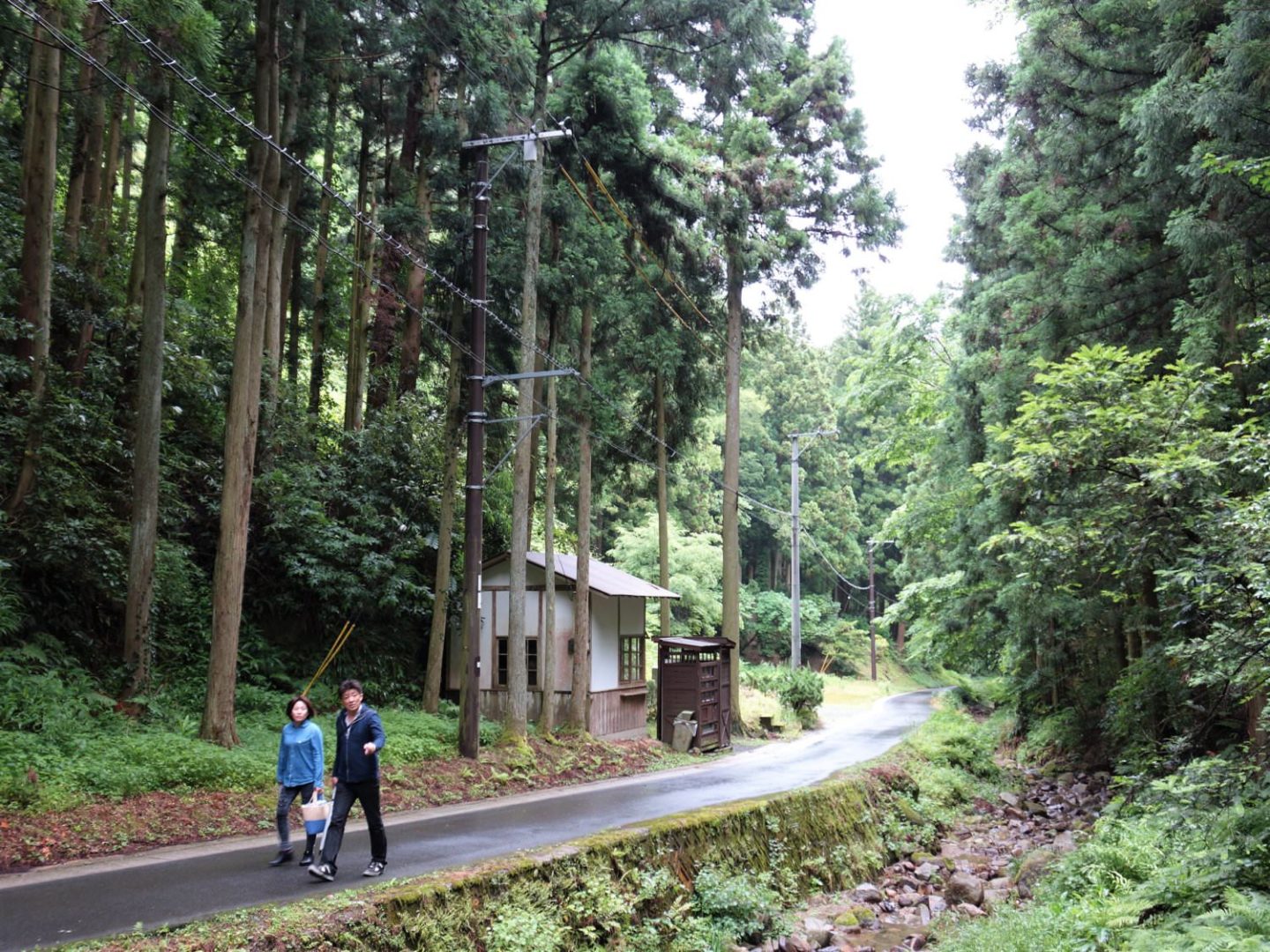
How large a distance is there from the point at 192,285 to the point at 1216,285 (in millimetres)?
21293

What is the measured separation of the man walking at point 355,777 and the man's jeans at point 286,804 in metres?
0.62

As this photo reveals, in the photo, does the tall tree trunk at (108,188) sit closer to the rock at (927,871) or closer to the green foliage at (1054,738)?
the rock at (927,871)

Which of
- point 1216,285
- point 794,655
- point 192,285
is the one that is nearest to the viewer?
point 1216,285

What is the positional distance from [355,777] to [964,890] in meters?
7.01

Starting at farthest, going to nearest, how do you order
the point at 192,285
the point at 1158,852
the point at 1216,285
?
the point at 192,285 < the point at 1216,285 < the point at 1158,852

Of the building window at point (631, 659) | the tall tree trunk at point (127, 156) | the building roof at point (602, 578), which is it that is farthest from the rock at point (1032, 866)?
the tall tree trunk at point (127, 156)

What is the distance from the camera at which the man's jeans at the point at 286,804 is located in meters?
7.33

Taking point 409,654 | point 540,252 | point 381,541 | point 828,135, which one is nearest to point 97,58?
point 540,252

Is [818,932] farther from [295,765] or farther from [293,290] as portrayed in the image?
[293,290]

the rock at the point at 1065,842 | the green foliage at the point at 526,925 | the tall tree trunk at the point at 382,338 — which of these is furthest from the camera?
the tall tree trunk at the point at 382,338

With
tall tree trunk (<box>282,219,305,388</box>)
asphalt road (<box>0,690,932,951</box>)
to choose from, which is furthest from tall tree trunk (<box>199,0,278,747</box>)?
tall tree trunk (<box>282,219,305,388</box>)

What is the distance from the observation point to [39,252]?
12.1 m

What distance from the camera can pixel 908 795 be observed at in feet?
46.6

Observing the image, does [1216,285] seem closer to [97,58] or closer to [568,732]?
[568,732]
